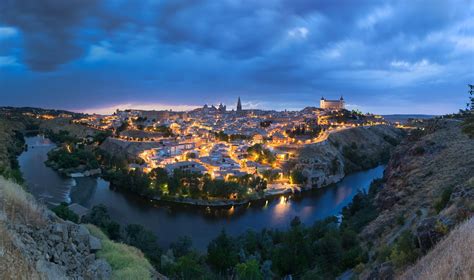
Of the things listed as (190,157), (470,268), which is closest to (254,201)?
(190,157)

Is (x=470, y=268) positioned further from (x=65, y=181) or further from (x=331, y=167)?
(x=331, y=167)

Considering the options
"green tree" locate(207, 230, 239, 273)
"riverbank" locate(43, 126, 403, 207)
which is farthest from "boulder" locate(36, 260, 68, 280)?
"riverbank" locate(43, 126, 403, 207)

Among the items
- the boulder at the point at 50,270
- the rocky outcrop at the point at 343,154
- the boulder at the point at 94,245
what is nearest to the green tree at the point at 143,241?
the boulder at the point at 94,245

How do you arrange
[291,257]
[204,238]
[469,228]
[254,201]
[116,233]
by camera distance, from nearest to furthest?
[469,228] < [291,257] < [116,233] < [204,238] < [254,201]

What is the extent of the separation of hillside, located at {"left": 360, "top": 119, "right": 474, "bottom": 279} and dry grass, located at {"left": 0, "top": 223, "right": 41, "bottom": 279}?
13.5 ft

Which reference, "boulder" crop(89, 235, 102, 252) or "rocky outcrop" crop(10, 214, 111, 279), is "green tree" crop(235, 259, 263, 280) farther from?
"rocky outcrop" crop(10, 214, 111, 279)

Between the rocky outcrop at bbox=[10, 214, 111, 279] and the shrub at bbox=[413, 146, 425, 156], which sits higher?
the shrub at bbox=[413, 146, 425, 156]

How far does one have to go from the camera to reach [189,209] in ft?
61.2

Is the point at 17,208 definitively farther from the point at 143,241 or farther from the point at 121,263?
the point at 143,241

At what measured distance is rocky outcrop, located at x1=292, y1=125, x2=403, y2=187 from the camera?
26853mm

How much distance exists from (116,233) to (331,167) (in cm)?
2158

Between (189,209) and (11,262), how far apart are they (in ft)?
54.0

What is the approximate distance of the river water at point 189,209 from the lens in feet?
52.3

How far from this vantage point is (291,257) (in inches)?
375
